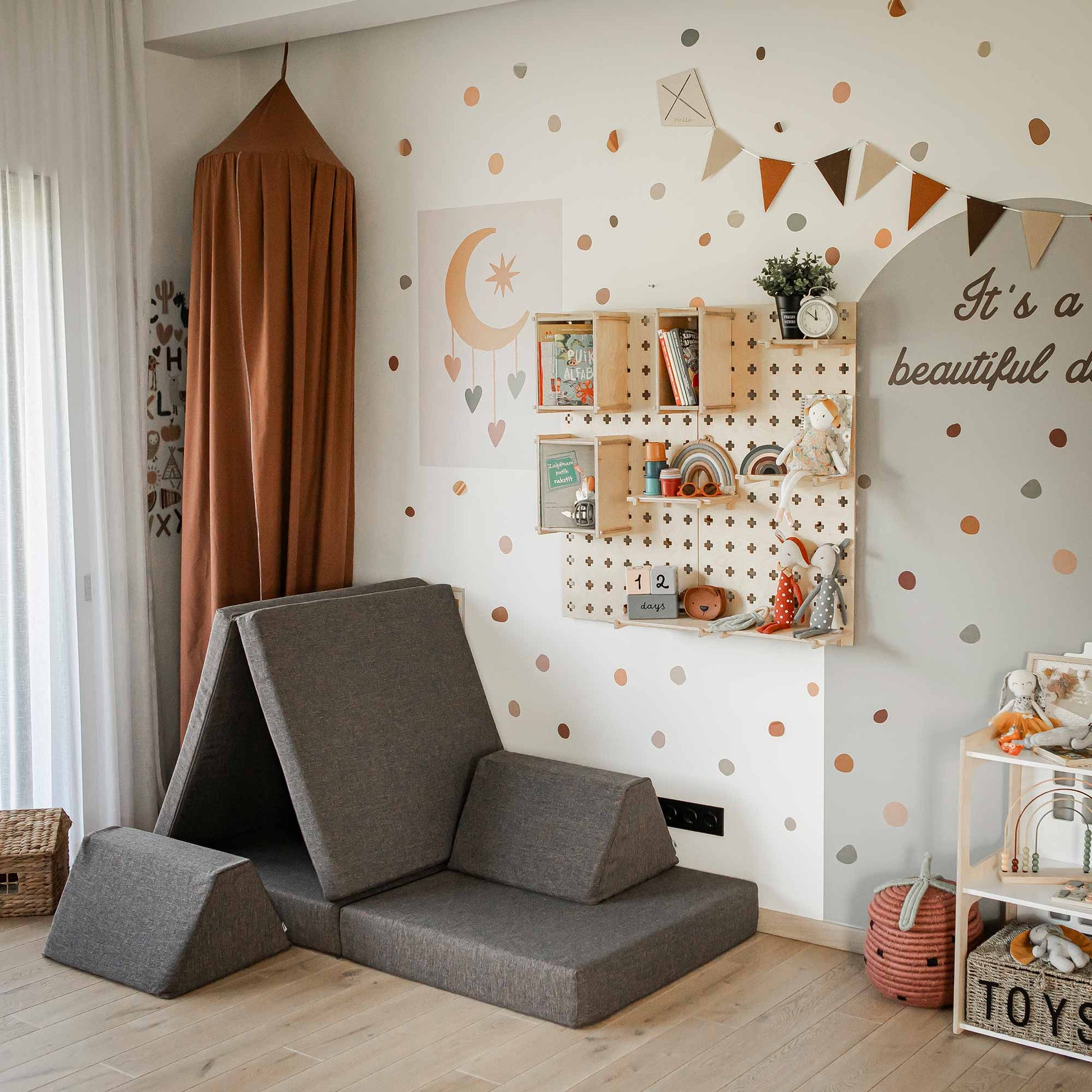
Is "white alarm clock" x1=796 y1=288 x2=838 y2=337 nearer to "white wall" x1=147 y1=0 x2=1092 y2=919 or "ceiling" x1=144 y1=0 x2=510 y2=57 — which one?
"white wall" x1=147 y1=0 x2=1092 y2=919

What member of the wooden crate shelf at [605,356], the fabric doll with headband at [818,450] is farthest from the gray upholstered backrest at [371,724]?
the fabric doll with headband at [818,450]

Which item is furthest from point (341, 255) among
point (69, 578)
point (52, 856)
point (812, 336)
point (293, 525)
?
point (52, 856)

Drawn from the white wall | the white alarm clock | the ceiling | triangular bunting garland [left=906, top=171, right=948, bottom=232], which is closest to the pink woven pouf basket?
the white wall

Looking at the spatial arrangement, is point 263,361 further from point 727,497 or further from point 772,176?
point 772,176

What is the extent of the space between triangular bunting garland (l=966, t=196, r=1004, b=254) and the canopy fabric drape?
72.5 inches

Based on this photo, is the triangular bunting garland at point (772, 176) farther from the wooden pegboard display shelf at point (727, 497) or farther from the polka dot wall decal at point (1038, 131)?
the polka dot wall decal at point (1038, 131)

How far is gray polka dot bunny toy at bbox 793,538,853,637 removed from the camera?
2.91 meters

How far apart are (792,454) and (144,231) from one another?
2.03 m

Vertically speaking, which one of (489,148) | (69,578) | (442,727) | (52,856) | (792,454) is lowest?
(52,856)

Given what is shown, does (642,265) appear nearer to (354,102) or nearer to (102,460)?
(354,102)

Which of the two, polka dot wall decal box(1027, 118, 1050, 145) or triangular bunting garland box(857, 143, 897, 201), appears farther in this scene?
triangular bunting garland box(857, 143, 897, 201)

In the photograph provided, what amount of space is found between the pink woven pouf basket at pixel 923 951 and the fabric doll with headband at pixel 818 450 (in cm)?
97

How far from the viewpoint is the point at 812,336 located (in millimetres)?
2822

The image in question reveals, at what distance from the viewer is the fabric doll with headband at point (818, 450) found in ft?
9.39
